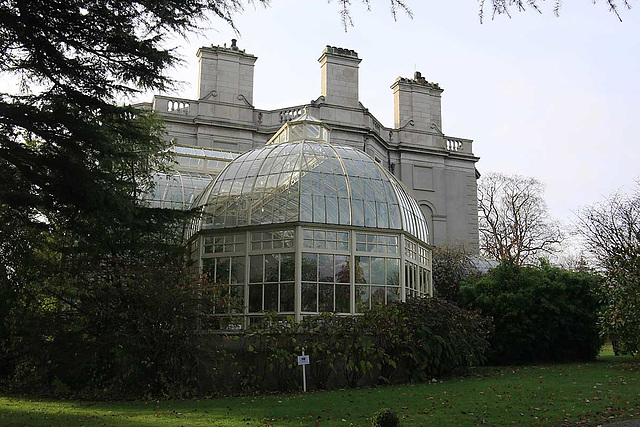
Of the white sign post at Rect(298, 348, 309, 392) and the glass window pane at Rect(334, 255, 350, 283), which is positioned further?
the glass window pane at Rect(334, 255, 350, 283)

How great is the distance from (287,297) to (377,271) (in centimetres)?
→ 238

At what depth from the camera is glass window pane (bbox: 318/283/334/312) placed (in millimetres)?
13844

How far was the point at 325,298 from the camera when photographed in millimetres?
13914

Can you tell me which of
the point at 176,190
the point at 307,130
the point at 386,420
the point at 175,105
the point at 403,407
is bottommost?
the point at 403,407

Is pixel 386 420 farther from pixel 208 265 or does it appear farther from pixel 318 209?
pixel 208 265

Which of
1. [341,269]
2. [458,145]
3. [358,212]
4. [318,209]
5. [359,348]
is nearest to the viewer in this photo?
[359,348]

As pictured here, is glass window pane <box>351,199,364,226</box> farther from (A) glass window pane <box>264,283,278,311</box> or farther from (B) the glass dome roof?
(A) glass window pane <box>264,283,278,311</box>

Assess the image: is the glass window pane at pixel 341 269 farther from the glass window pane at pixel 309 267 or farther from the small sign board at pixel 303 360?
the small sign board at pixel 303 360

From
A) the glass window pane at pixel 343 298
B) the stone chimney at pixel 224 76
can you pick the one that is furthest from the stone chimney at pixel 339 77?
the glass window pane at pixel 343 298

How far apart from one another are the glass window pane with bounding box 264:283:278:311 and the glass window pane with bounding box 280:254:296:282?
0.28m

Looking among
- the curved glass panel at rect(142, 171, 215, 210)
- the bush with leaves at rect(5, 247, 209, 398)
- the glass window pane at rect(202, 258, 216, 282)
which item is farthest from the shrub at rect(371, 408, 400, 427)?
the curved glass panel at rect(142, 171, 215, 210)

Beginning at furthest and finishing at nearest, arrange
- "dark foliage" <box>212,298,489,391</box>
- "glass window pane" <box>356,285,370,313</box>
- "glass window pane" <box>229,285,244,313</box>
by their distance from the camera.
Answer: "glass window pane" <box>356,285,370,313</box> → "glass window pane" <box>229,285,244,313</box> → "dark foliage" <box>212,298,489,391</box>

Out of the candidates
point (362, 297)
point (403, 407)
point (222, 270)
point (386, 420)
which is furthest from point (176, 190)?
point (386, 420)

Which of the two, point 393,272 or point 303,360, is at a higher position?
point 393,272
